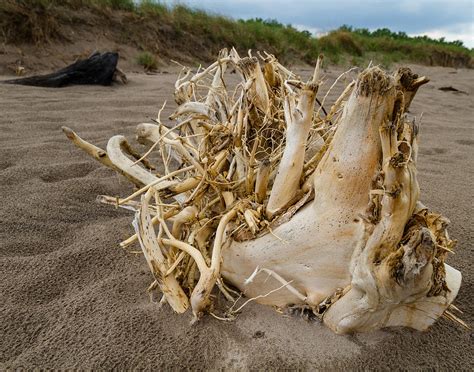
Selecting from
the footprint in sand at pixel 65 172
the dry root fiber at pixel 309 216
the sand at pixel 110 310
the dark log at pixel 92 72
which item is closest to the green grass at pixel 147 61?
the dark log at pixel 92 72

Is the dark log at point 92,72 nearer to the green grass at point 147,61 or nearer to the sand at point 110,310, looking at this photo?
the green grass at point 147,61

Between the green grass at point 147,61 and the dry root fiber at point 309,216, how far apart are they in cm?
593

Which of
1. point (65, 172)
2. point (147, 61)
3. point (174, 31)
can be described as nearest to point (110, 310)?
point (65, 172)

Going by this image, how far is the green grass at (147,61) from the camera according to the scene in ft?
23.6

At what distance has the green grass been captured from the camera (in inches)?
283

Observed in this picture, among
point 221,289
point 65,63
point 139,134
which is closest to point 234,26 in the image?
point 65,63

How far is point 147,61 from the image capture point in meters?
7.19

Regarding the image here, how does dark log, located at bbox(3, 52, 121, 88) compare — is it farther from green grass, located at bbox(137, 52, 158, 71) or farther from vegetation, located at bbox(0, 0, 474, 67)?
green grass, located at bbox(137, 52, 158, 71)

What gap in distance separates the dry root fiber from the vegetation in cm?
568

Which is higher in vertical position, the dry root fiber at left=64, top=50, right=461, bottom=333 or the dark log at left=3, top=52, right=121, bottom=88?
the dry root fiber at left=64, top=50, right=461, bottom=333

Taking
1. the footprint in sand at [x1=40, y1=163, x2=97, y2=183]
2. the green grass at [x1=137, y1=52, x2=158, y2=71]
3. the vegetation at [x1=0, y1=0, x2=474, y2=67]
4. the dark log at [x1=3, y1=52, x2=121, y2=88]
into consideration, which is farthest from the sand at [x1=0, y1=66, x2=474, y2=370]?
the green grass at [x1=137, y1=52, x2=158, y2=71]

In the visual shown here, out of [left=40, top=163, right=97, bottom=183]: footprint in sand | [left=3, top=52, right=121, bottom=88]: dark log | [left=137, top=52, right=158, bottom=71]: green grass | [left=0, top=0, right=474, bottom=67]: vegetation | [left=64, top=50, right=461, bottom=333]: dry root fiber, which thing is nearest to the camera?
[left=64, top=50, right=461, bottom=333]: dry root fiber

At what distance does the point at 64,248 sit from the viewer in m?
1.82

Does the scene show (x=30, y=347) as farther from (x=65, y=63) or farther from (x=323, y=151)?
(x=65, y=63)
